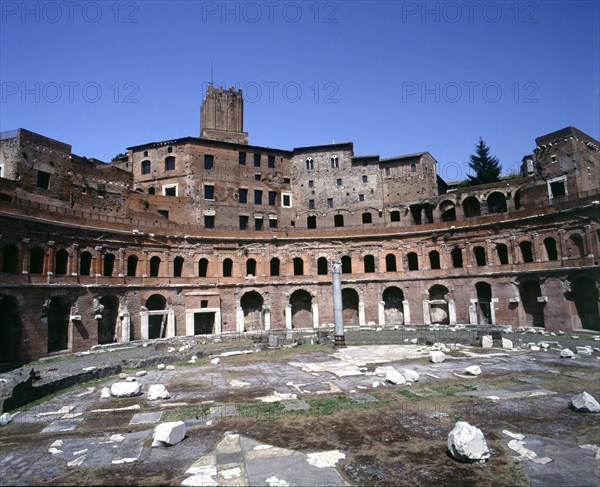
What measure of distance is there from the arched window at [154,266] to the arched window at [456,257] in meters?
24.2

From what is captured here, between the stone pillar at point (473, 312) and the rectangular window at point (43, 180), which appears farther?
the stone pillar at point (473, 312)

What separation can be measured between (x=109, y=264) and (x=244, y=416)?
21.9m

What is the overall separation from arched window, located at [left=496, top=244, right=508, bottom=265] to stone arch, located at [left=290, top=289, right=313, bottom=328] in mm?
15973

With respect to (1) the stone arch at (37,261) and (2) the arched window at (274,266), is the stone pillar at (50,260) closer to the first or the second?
(1) the stone arch at (37,261)

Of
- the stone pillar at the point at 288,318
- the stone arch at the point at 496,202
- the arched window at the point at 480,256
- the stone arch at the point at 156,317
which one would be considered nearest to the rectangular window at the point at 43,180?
the stone arch at the point at 156,317

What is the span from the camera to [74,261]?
25.8 meters

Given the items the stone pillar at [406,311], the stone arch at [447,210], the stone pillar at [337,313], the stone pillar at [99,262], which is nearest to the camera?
the stone pillar at [337,313]

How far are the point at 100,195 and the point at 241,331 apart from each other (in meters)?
15.8

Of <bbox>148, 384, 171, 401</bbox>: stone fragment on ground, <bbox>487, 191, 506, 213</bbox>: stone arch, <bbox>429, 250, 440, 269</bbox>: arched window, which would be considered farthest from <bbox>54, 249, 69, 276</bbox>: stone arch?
<bbox>487, 191, 506, 213</bbox>: stone arch

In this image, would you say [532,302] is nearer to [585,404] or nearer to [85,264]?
[585,404]

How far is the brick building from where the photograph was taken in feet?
83.5

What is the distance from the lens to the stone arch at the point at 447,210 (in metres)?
37.7

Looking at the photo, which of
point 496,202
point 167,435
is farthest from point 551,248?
point 167,435

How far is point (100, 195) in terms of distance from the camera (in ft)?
106
